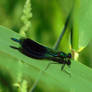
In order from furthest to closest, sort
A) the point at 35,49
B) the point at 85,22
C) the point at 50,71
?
the point at 35,49
the point at 85,22
the point at 50,71

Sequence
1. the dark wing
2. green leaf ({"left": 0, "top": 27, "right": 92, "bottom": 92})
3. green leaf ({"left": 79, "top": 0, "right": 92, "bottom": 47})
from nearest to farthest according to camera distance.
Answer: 1. green leaf ({"left": 0, "top": 27, "right": 92, "bottom": 92})
2. green leaf ({"left": 79, "top": 0, "right": 92, "bottom": 47})
3. the dark wing

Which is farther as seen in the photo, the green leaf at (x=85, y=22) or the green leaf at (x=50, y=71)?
the green leaf at (x=85, y=22)

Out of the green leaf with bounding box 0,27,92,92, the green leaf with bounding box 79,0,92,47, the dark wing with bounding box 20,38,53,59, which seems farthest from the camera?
the dark wing with bounding box 20,38,53,59

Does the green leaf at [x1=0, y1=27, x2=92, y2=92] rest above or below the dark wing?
above

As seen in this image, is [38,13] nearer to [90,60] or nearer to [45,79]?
[90,60]

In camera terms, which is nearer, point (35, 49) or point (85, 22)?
point (85, 22)

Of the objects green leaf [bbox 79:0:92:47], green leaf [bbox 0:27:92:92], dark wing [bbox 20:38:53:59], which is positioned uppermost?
green leaf [bbox 79:0:92:47]

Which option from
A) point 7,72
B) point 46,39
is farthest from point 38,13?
point 7,72

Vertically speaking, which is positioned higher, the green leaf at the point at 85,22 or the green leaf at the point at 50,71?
the green leaf at the point at 85,22

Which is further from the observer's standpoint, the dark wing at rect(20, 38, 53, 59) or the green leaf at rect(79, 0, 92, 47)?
the dark wing at rect(20, 38, 53, 59)

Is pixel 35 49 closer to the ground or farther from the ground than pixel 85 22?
closer to the ground

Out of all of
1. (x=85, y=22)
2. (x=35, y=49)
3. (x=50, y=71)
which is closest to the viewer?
(x=50, y=71)
